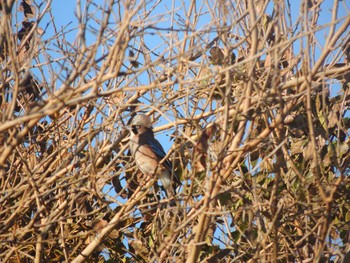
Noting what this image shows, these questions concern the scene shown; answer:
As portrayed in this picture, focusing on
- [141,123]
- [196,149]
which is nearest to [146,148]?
[141,123]

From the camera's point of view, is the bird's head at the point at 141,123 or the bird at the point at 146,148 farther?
the bird's head at the point at 141,123

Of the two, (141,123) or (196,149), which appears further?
(141,123)

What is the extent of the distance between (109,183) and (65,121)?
667 millimetres

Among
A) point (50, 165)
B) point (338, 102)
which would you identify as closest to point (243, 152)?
point (338, 102)

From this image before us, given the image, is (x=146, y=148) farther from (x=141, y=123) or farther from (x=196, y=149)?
(x=196, y=149)

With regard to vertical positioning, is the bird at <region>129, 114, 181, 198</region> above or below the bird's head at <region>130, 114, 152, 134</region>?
below

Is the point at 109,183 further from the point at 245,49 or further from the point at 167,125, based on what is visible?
the point at 245,49

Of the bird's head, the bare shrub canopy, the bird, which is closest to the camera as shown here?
the bare shrub canopy

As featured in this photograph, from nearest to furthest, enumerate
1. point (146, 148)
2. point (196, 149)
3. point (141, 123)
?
1. point (196, 149)
2. point (141, 123)
3. point (146, 148)

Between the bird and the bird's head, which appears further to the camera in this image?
the bird's head

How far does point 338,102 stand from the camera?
5.66 meters

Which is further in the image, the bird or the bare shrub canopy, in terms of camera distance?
the bird

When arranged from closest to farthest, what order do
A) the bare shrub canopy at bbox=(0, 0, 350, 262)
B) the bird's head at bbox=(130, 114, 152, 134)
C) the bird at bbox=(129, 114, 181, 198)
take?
the bare shrub canopy at bbox=(0, 0, 350, 262)
the bird at bbox=(129, 114, 181, 198)
the bird's head at bbox=(130, 114, 152, 134)

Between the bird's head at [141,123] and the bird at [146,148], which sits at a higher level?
the bird's head at [141,123]
